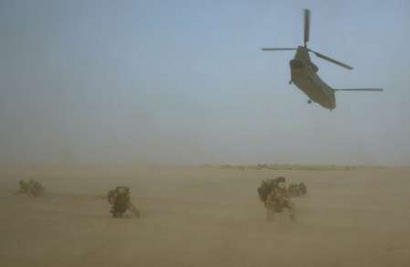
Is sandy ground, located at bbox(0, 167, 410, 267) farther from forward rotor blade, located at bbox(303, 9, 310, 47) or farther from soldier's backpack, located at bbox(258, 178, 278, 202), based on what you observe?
forward rotor blade, located at bbox(303, 9, 310, 47)

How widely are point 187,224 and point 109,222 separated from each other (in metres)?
1.63

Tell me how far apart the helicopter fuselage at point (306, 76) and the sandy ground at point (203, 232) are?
3.09m

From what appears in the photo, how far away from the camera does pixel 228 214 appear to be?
37.1 feet

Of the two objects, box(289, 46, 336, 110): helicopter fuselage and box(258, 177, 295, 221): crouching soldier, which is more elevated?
box(289, 46, 336, 110): helicopter fuselage

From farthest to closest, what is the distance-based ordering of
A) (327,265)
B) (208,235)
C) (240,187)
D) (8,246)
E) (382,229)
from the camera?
(240,187) < (382,229) < (208,235) < (8,246) < (327,265)

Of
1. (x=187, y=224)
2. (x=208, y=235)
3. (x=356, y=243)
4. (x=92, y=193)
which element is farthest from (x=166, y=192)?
(x=356, y=243)

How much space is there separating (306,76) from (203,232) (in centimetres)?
671

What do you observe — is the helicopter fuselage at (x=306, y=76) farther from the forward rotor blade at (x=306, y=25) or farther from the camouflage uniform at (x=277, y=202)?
the camouflage uniform at (x=277, y=202)

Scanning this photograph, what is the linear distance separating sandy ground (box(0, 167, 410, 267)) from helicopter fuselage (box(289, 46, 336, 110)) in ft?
10.1

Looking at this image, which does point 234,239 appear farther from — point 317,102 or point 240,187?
point 240,187

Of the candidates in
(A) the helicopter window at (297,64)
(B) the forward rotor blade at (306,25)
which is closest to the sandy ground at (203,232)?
(A) the helicopter window at (297,64)

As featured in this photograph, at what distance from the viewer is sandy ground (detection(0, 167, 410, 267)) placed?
773cm

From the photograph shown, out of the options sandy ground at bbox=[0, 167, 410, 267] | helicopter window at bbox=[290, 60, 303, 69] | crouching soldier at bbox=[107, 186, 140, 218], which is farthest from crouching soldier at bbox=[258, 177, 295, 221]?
helicopter window at bbox=[290, 60, 303, 69]

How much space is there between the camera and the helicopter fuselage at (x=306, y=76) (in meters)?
14.2
